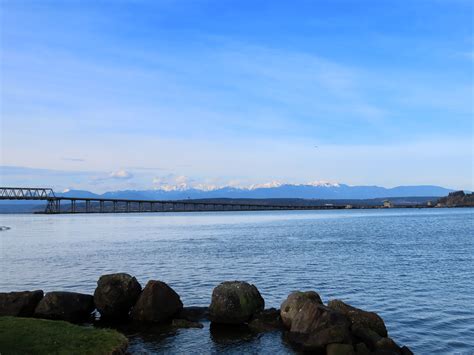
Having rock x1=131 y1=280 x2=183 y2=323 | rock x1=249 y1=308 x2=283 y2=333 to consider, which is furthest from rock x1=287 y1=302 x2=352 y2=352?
rock x1=131 y1=280 x2=183 y2=323

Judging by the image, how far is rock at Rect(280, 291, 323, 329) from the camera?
2392 cm

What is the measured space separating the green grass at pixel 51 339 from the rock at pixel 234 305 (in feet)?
21.1

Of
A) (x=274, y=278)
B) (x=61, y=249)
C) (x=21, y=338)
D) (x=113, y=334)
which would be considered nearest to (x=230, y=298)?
(x=113, y=334)

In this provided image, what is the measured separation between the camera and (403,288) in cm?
3628

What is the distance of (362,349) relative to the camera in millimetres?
20125

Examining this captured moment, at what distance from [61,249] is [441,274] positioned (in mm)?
50511

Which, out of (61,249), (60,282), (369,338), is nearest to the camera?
(369,338)

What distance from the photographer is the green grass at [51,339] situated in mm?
18234

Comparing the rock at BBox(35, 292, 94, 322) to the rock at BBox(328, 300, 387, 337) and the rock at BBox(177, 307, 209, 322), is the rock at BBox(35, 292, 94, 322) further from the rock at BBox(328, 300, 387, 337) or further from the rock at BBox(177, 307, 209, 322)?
the rock at BBox(328, 300, 387, 337)

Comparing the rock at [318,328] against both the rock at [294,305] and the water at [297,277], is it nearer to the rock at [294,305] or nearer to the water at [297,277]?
the rock at [294,305]

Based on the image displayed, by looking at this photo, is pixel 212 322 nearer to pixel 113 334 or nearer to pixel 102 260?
pixel 113 334

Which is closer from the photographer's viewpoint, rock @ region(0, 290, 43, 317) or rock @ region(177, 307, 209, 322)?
rock @ region(0, 290, 43, 317)

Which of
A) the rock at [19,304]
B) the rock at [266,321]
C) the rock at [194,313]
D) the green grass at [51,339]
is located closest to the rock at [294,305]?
the rock at [266,321]

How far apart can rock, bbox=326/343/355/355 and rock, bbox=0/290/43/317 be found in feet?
52.1
